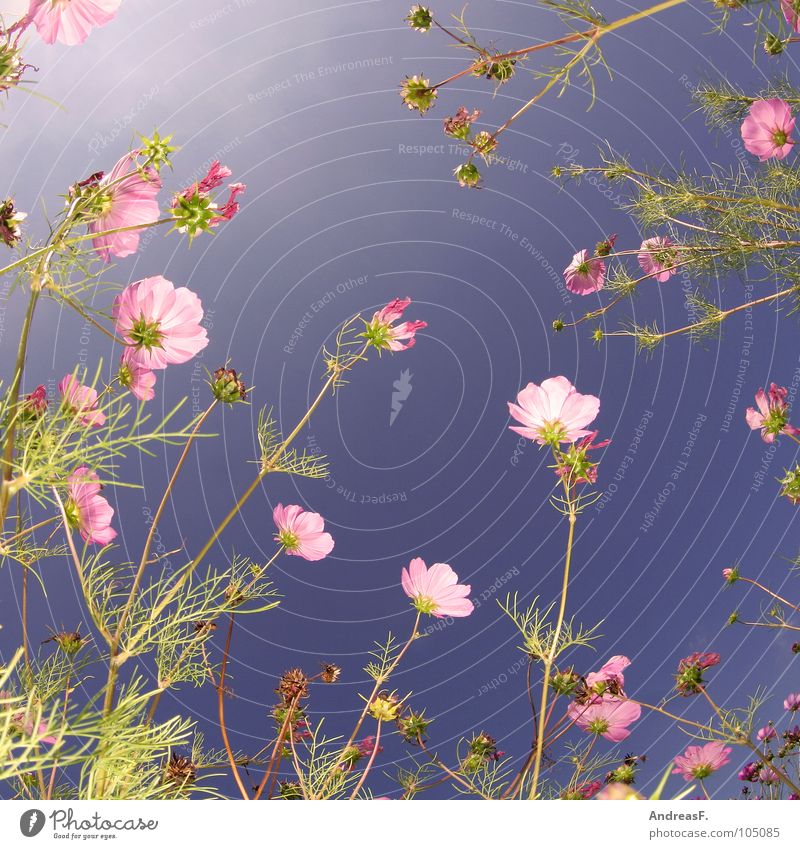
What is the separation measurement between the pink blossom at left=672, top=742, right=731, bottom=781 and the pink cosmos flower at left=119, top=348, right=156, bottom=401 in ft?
4.87

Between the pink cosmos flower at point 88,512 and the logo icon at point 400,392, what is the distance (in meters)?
3.28

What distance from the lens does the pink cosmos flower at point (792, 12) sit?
1.02m

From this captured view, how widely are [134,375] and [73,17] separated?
43 cm

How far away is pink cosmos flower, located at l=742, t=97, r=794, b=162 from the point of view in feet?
4.50

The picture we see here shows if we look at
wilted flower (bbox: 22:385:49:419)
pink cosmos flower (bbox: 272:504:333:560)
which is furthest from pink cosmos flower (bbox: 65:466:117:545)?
pink cosmos flower (bbox: 272:504:333:560)

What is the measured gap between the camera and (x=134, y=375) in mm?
841

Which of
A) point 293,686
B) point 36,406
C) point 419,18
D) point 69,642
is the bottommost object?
point 293,686

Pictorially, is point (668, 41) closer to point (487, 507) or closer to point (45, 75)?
point (487, 507)

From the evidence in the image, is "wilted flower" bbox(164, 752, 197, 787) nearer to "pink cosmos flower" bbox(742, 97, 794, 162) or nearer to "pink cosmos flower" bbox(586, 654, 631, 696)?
"pink cosmos flower" bbox(586, 654, 631, 696)

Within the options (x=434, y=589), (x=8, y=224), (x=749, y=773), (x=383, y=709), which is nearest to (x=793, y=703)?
(x=749, y=773)

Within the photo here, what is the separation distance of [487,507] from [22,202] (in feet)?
10.7

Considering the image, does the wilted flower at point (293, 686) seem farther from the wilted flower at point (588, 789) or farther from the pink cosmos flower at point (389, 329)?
the pink cosmos flower at point (389, 329)

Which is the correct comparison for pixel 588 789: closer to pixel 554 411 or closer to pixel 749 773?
pixel 749 773
